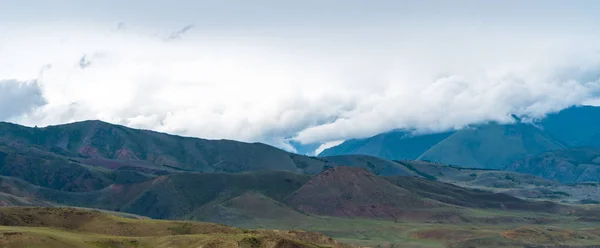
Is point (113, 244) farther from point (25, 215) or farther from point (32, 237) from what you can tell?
point (25, 215)

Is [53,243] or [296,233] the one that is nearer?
[53,243]

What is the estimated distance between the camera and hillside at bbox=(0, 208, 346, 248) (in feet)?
371

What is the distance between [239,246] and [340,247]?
132ft

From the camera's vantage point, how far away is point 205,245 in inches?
4478

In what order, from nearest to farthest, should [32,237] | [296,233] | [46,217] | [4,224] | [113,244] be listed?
[32,237] < [113,244] < [4,224] < [46,217] < [296,233]

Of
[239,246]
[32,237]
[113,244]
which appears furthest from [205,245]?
[32,237]

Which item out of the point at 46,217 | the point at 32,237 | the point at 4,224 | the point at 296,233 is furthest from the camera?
the point at 296,233

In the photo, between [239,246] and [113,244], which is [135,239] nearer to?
[113,244]

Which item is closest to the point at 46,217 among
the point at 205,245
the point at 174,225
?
the point at 174,225

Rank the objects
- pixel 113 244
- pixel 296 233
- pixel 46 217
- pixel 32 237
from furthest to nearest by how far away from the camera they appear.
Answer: pixel 296 233 < pixel 46 217 < pixel 113 244 < pixel 32 237

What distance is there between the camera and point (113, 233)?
138 m

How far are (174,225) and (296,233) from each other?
2836cm

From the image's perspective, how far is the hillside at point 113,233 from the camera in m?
113

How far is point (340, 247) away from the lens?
147250 millimetres
